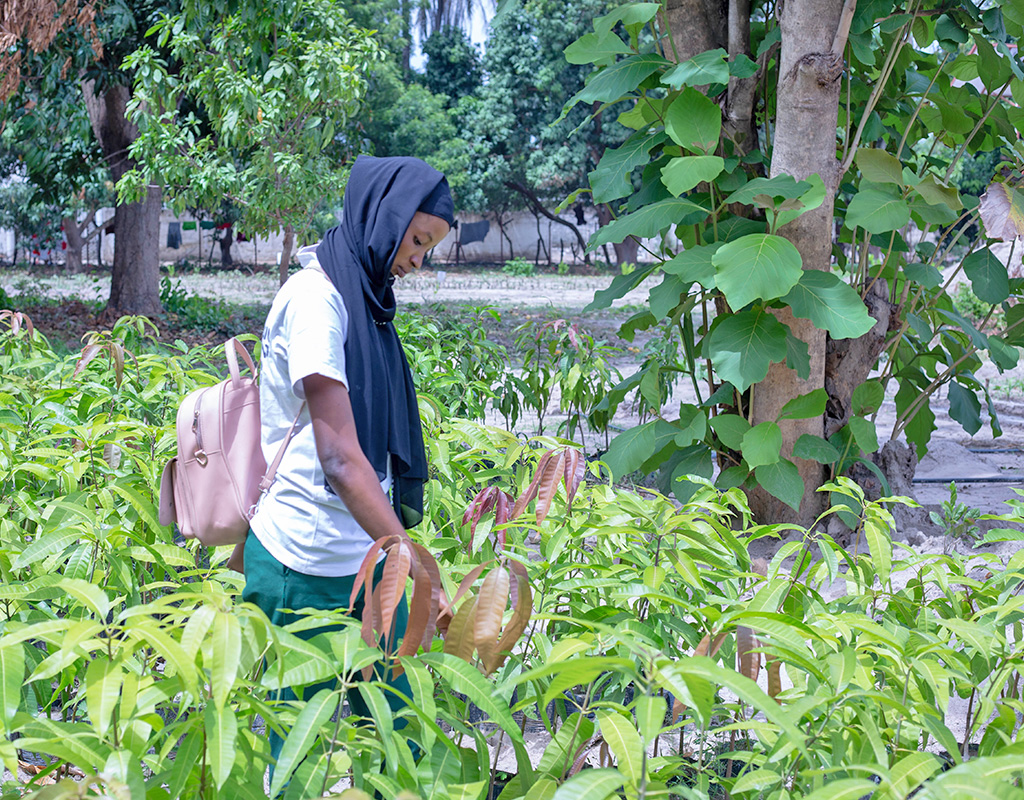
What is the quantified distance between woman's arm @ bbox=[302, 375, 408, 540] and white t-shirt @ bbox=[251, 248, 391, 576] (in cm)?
4

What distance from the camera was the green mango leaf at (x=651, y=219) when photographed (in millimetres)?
3023

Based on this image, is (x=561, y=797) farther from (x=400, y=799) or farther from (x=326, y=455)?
(x=326, y=455)

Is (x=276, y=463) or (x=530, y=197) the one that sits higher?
(x=530, y=197)

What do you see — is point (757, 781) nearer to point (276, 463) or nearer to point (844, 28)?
point (276, 463)

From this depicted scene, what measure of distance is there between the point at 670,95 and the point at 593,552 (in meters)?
2.08

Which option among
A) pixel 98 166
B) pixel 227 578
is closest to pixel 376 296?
pixel 227 578

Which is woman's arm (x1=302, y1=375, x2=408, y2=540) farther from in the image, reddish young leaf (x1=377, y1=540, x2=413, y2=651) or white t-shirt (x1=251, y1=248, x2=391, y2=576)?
reddish young leaf (x1=377, y1=540, x2=413, y2=651)

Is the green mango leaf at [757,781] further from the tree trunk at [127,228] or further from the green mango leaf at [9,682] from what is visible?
the tree trunk at [127,228]

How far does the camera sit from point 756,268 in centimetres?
274

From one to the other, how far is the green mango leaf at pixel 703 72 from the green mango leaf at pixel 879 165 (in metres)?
0.58

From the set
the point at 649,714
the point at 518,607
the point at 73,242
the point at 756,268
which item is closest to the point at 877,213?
the point at 756,268

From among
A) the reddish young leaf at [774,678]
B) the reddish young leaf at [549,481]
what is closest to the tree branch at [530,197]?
the reddish young leaf at [549,481]

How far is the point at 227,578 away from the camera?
1687 mm

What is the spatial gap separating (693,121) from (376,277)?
5.54 feet
